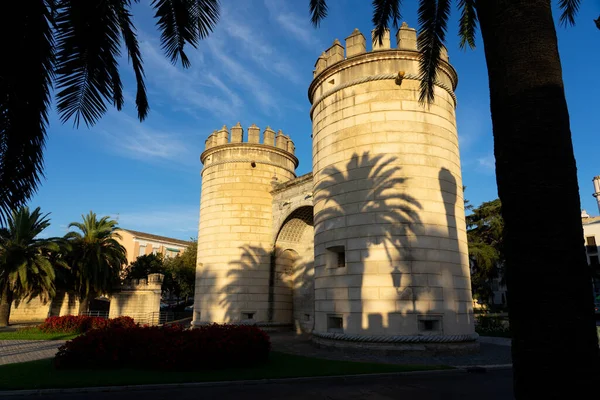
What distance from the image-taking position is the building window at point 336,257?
1438 centimetres

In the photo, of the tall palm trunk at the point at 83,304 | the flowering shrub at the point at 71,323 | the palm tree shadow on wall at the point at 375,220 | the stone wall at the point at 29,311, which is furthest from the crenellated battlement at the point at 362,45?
the stone wall at the point at 29,311

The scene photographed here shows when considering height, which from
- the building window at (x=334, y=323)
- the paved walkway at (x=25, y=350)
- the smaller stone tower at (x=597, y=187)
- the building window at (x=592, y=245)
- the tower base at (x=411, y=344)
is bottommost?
the paved walkway at (x=25, y=350)

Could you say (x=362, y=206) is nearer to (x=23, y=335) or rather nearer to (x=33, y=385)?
(x=33, y=385)

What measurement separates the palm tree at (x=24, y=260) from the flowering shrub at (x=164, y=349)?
51.7 feet

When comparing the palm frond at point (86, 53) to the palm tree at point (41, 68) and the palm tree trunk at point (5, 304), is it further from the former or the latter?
the palm tree trunk at point (5, 304)

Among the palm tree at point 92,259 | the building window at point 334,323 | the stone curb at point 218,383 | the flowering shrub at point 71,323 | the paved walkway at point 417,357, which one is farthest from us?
the palm tree at point 92,259

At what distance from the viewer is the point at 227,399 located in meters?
→ 7.37

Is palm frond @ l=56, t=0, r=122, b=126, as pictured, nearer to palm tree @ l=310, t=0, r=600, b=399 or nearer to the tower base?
palm tree @ l=310, t=0, r=600, b=399

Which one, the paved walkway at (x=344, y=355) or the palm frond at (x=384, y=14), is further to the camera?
the paved walkway at (x=344, y=355)

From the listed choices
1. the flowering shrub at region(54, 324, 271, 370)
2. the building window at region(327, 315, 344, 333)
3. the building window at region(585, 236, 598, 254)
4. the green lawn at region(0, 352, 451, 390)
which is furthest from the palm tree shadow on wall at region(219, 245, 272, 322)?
the building window at region(585, 236, 598, 254)

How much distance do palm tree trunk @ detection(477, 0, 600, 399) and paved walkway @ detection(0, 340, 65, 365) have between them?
1352 cm

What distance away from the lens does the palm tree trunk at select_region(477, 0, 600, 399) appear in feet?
11.2

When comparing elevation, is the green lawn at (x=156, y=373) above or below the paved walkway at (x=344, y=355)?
above

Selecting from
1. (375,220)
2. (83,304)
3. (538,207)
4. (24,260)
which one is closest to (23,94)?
(538,207)
